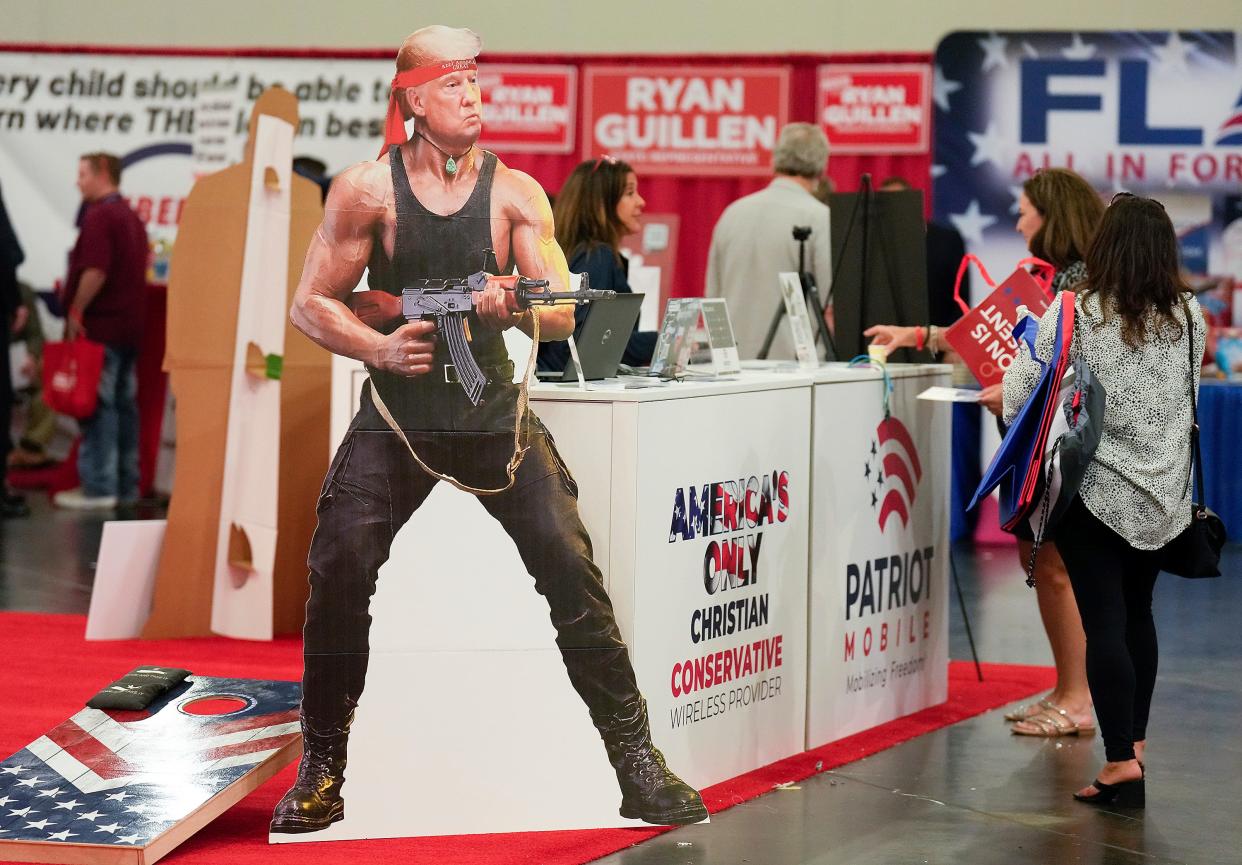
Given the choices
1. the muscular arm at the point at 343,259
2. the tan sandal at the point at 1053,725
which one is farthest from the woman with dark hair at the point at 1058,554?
the muscular arm at the point at 343,259

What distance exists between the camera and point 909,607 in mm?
4859

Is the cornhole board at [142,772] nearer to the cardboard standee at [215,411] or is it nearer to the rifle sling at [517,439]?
the rifle sling at [517,439]

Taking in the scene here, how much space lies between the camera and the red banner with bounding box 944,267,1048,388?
448cm

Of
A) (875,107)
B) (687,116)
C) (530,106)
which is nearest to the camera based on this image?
(875,107)

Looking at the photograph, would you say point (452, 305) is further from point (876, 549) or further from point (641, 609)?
point (876, 549)

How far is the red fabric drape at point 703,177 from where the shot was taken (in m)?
9.09

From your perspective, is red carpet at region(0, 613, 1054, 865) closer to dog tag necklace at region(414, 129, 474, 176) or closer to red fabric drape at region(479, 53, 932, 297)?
dog tag necklace at region(414, 129, 474, 176)

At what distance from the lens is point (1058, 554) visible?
4.55 metres

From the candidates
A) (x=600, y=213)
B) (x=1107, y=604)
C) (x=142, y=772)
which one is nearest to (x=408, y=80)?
(x=600, y=213)

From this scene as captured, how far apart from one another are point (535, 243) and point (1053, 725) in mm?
2117

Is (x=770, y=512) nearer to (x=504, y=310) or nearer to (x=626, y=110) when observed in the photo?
(x=504, y=310)

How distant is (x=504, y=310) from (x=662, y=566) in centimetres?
68

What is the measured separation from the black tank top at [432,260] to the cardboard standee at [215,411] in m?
2.27

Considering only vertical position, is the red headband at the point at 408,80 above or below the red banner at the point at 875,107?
below
